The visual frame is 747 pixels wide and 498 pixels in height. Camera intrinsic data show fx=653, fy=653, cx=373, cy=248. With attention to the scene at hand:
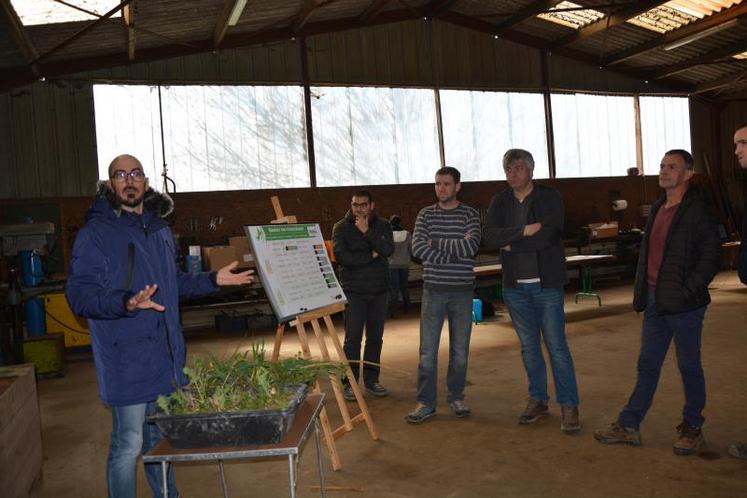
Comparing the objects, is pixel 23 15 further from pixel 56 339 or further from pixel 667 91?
pixel 667 91

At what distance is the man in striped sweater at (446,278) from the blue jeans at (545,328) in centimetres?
32

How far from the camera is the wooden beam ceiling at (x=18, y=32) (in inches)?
262

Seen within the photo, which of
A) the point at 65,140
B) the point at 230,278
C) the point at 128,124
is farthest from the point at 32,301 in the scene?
the point at 230,278

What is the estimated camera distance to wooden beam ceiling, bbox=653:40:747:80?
12062 millimetres

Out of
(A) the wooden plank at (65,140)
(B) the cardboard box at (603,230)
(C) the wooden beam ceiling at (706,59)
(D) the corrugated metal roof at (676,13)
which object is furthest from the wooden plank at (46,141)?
(C) the wooden beam ceiling at (706,59)

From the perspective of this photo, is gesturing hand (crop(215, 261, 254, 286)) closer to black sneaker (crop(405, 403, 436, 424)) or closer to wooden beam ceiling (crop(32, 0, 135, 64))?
black sneaker (crop(405, 403, 436, 424))

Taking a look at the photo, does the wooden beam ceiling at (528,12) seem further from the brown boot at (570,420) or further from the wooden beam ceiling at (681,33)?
the brown boot at (570,420)

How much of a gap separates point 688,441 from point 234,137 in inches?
324

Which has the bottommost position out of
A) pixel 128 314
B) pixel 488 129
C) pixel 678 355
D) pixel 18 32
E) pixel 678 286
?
pixel 678 355

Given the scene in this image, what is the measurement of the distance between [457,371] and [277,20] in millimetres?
7408

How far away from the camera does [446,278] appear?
4145 mm

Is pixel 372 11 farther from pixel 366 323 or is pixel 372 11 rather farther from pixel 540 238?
pixel 540 238

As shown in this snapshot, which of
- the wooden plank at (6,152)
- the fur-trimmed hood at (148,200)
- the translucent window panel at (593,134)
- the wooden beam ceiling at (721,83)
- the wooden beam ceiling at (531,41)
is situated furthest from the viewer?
the wooden beam ceiling at (721,83)

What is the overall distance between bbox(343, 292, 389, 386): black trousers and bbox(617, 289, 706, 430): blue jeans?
2.01 metres
